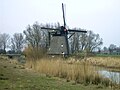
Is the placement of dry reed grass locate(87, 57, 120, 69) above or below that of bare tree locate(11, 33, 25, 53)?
below

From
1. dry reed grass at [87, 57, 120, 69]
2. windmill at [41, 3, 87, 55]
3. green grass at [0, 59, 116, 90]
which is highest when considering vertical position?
windmill at [41, 3, 87, 55]

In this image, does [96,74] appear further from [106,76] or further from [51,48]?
[51,48]

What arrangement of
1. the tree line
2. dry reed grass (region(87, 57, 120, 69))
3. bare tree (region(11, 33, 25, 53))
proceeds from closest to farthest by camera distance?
dry reed grass (region(87, 57, 120, 69)) → the tree line → bare tree (region(11, 33, 25, 53))

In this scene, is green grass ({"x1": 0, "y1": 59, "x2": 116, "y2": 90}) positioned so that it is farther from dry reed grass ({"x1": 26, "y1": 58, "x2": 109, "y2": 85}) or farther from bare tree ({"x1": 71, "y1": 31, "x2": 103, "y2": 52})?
bare tree ({"x1": 71, "y1": 31, "x2": 103, "y2": 52})

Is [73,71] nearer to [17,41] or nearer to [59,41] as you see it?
[59,41]

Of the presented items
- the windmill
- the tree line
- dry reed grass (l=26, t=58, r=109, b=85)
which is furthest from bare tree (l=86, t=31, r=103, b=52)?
dry reed grass (l=26, t=58, r=109, b=85)

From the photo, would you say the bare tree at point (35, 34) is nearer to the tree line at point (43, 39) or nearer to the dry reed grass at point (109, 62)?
the tree line at point (43, 39)

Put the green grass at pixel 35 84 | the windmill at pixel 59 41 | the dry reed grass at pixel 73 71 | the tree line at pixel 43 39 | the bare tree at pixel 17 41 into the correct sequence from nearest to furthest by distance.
→ the green grass at pixel 35 84 < the dry reed grass at pixel 73 71 < the windmill at pixel 59 41 < the tree line at pixel 43 39 < the bare tree at pixel 17 41

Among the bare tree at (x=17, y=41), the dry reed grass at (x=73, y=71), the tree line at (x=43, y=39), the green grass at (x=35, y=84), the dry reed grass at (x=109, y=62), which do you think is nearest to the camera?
the green grass at (x=35, y=84)

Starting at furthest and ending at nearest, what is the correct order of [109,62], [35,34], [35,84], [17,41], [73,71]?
[17,41] → [35,34] → [109,62] → [73,71] → [35,84]

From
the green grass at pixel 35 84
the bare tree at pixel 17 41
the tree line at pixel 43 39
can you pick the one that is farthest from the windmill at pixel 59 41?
the bare tree at pixel 17 41

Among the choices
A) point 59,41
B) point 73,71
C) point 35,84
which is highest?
point 59,41

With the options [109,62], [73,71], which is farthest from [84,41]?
[73,71]

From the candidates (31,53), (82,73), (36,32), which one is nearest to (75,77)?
(82,73)
